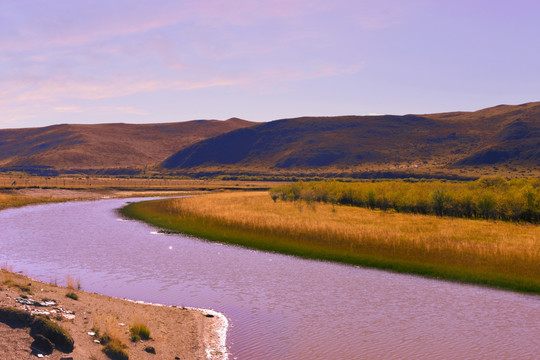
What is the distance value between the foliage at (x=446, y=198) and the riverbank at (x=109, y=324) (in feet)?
120

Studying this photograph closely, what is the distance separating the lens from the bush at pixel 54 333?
464 inches

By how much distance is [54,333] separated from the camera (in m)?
11.9

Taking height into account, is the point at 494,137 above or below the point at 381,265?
above

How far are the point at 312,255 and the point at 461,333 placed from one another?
47.0 ft

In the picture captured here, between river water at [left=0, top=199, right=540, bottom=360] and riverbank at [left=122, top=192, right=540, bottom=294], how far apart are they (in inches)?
76.6

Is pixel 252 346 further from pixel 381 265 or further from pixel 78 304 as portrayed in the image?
pixel 381 265

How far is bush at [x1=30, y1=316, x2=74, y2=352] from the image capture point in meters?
11.8

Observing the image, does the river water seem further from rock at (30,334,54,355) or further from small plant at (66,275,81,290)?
rock at (30,334,54,355)

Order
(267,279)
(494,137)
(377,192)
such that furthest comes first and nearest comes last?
(494,137)
(377,192)
(267,279)

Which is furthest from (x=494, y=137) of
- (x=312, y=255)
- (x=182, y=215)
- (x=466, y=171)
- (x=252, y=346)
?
(x=252, y=346)

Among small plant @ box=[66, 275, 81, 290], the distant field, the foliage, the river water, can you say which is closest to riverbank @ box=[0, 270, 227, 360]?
small plant @ box=[66, 275, 81, 290]

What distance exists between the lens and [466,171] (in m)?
139

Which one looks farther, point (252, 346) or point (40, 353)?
point (252, 346)

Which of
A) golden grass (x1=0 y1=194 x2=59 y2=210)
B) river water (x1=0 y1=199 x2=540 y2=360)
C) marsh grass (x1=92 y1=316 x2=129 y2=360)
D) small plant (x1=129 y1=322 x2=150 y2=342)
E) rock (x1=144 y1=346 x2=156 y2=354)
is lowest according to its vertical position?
river water (x1=0 y1=199 x2=540 y2=360)
